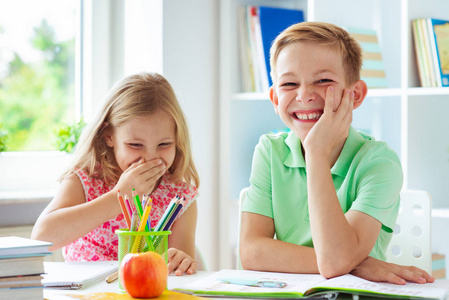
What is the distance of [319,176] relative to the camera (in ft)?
4.51

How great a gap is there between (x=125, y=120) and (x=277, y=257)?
60 cm

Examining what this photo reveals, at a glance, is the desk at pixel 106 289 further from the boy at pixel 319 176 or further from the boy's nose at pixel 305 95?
the boy's nose at pixel 305 95

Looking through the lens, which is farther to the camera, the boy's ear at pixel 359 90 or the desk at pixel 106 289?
the boy's ear at pixel 359 90

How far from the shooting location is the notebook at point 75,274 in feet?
3.90

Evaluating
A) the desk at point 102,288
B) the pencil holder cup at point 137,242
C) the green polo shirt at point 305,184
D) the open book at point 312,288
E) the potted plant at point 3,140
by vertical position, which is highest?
the potted plant at point 3,140

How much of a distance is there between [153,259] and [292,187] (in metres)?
0.60

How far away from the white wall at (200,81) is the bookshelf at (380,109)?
1.4 inches

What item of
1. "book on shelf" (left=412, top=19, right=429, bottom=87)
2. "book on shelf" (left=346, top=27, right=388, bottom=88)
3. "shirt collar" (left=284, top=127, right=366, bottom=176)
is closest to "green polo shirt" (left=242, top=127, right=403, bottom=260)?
"shirt collar" (left=284, top=127, right=366, bottom=176)

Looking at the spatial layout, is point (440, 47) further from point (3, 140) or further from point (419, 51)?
point (3, 140)

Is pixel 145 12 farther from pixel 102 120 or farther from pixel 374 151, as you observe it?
pixel 374 151

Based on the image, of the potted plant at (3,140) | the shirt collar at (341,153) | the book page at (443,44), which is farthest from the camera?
the potted plant at (3,140)

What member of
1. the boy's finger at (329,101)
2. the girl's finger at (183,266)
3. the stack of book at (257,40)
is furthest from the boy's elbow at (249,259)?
the stack of book at (257,40)

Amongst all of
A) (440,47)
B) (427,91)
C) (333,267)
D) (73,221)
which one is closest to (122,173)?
(73,221)

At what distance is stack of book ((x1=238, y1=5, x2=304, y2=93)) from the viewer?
2.65 meters
